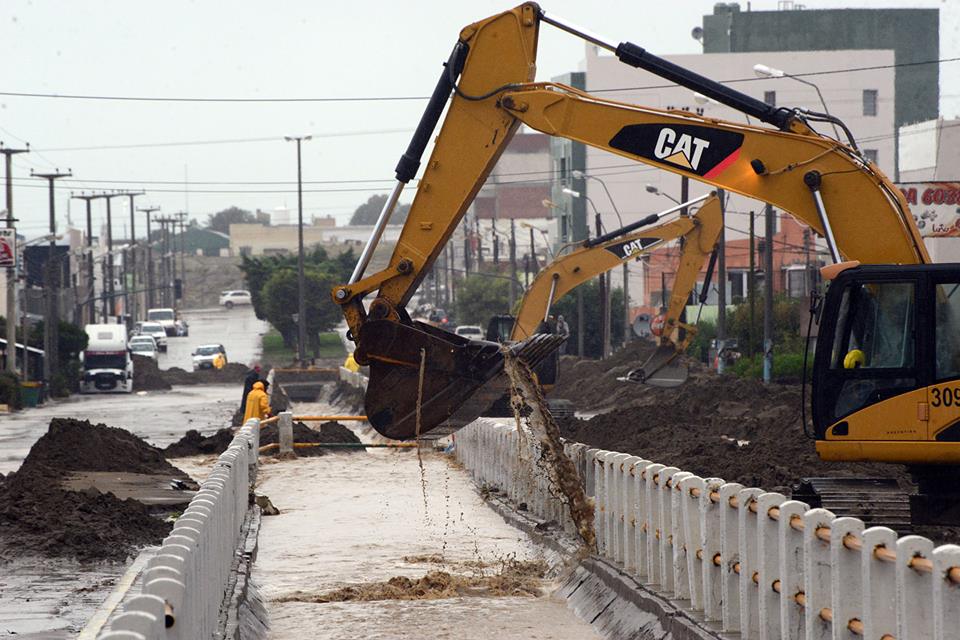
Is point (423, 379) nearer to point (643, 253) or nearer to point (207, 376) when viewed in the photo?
point (643, 253)

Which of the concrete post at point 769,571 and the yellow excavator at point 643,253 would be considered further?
the yellow excavator at point 643,253

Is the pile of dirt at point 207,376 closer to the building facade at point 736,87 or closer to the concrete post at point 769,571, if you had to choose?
the building facade at point 736,87

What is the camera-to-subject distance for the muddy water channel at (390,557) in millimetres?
13227

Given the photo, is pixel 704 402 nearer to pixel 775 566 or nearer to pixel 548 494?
pixel 548 494

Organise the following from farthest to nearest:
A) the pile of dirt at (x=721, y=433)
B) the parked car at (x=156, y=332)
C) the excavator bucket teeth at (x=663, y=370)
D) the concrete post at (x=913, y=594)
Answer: the parked car at (x=156, y=332) → the excavator bucket teeth at (x=663, y=370) → the pile of dirt at (x=721, y=433) → the concrete post at (x=913, y=594)

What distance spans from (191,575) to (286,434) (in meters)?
23.6

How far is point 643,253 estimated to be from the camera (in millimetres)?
35750

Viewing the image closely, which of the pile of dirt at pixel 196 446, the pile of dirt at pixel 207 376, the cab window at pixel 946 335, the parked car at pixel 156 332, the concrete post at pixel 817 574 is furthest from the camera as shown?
the parked car at pixel 156 332

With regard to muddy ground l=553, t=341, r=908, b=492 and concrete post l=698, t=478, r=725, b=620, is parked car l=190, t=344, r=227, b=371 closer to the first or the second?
muddy ground l=553, t=341, r=908, b=492

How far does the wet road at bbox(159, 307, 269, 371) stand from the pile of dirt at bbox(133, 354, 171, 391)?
842 centimetres

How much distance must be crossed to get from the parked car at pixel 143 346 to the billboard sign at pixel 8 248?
1101 inches

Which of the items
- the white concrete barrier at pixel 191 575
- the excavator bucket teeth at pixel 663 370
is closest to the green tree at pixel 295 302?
the excavator bucket teeth at pixel 663 370

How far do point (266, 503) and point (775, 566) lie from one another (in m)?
13.8

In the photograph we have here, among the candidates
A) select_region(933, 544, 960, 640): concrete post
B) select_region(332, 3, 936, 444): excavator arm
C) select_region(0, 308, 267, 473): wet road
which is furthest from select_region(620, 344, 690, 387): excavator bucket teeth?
select_region(933, 544, 960, 640): concrete post
